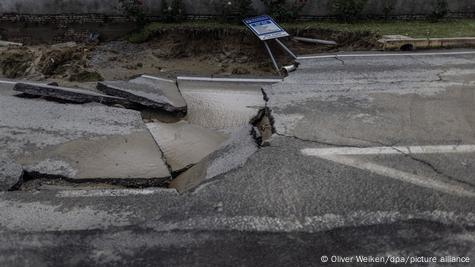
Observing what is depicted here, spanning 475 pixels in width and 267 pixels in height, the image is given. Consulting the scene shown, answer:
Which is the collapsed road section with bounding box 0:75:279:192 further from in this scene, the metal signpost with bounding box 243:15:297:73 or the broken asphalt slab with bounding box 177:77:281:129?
the metal signpost with bounding box 243:15:297:73

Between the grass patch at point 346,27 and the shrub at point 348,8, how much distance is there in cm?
14

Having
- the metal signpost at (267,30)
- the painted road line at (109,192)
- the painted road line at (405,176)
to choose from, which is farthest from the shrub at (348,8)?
the painted road line at (109,192)

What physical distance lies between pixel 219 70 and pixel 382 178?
4.91 m

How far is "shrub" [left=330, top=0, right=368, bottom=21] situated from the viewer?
909cm

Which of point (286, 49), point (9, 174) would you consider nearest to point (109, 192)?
point (9, 174)

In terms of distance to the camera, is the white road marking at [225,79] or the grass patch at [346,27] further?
the grass patch at [346,27]

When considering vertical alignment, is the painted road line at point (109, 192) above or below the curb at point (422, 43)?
below

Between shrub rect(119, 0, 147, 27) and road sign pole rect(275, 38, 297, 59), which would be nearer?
road sign pole rect(275, 38, 297, 59)

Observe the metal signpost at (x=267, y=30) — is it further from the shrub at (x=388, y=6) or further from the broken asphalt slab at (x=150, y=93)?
the shrub at (x=388, y=6)

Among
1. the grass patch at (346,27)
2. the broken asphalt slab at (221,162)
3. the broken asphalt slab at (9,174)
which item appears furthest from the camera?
the grass patch at (346,27)

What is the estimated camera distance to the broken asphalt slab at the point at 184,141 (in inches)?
193

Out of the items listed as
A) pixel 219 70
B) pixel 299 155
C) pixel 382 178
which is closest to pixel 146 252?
pixel 299 155

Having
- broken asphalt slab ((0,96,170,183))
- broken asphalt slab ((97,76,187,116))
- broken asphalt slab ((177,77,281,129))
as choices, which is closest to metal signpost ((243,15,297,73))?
broken asphalt slab ((177,77,281,129))

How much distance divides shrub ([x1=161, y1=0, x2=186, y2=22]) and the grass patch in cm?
15
